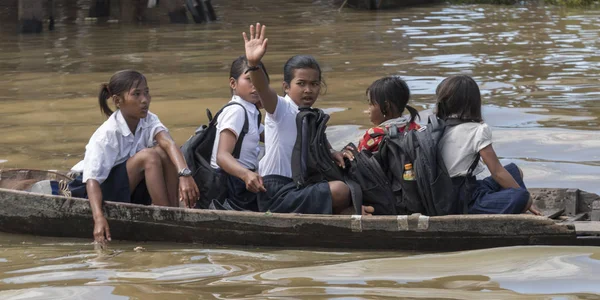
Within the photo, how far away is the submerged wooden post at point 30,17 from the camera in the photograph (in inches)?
621

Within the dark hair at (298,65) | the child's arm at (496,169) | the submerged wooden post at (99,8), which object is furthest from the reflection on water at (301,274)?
the submerged wooden post at (99,8)

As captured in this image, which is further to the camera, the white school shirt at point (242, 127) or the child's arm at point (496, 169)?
the white school shirt at point (242, 127)

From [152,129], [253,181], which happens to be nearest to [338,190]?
[253,181]

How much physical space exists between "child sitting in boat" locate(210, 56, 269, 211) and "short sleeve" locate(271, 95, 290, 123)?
0.19 meters

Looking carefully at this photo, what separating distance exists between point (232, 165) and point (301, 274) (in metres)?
0.83

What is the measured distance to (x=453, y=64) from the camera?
38.8 ft

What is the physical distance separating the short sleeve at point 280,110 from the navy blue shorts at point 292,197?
320mm

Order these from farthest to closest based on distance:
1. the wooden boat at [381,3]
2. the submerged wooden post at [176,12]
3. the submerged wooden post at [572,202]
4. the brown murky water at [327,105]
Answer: the wooden boat at [381,3] < the submerged wooden post at [176,12] < the submerged wooden post at [572,202] < the brown murky water at [327,105]

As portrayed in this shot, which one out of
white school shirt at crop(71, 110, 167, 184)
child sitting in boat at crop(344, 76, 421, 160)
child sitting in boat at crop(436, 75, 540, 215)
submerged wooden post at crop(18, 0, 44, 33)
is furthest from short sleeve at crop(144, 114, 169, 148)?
submerged wooden post at crop(18, 0, 44, 33)

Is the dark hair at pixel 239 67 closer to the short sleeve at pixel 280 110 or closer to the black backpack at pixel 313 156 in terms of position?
the short sleeve at pixel 280 110

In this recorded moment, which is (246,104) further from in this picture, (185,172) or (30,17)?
(30,17)

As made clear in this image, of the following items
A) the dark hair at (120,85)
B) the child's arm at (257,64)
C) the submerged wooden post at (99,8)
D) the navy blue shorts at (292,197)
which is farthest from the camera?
the submerged wooden post at (99,8)

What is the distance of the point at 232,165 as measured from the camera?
4902 mm

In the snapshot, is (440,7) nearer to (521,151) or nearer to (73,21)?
(73,21)
